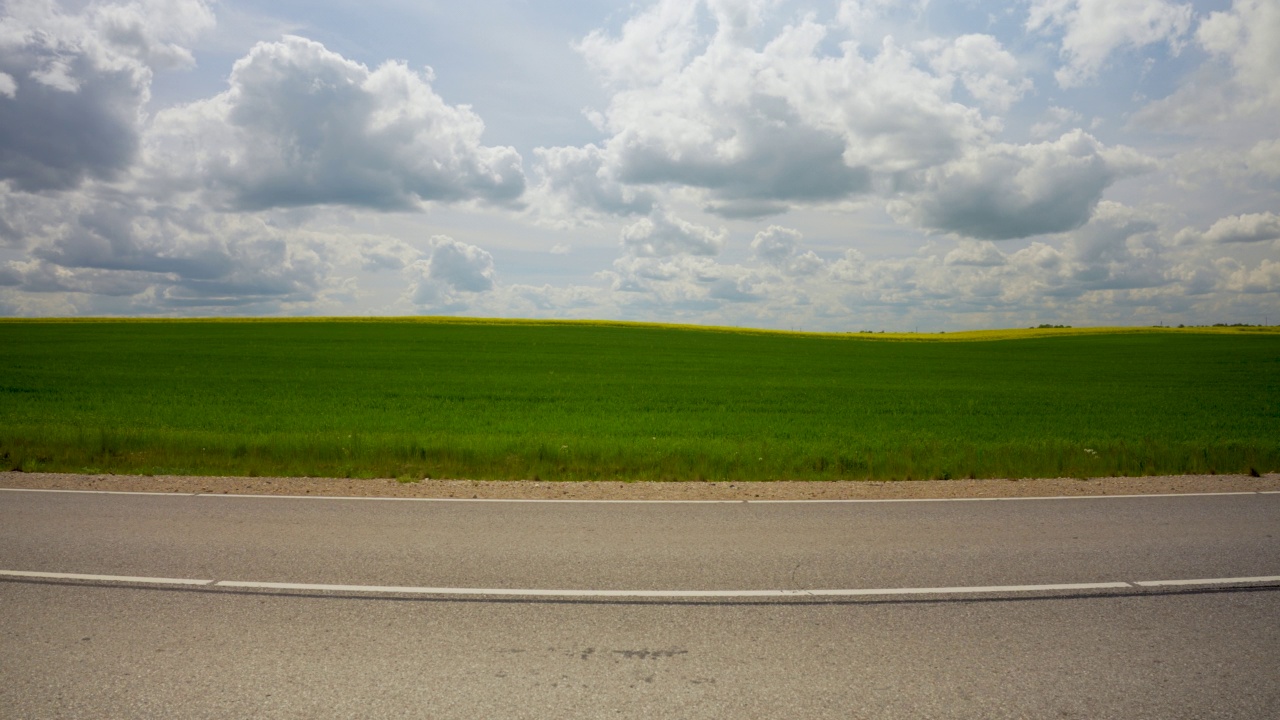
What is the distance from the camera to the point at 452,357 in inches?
1647

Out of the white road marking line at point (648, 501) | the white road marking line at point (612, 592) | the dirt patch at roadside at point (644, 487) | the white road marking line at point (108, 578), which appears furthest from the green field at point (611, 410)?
the white road marking line at point (612, 592)

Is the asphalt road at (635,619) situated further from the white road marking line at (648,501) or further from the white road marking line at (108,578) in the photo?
the white road marking line at (648,501)

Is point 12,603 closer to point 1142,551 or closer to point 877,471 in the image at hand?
point 1142,551

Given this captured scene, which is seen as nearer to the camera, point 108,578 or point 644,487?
point 108,578

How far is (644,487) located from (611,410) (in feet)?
37.2

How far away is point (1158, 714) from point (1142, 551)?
13.1 ft

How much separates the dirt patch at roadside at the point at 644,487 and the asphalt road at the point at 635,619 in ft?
5.06

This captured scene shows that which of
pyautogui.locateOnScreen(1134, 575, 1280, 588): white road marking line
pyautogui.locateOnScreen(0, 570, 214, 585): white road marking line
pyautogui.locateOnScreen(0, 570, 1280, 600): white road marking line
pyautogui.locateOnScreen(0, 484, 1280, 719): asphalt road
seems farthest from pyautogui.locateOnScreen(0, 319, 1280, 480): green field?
pyautogui.locateOnScreen(1134, 575, 1280, 588): white road marking line

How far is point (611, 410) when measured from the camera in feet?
74.9

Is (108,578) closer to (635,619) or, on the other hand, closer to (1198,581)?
(635,619)

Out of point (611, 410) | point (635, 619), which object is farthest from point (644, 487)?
point (611, 410)

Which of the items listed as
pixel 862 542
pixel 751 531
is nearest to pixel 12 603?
pixel 751 531

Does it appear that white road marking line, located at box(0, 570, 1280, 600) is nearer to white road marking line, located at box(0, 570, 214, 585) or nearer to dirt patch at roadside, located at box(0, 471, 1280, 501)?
→ white road marking line, located at box(0, 570, 214, 585)

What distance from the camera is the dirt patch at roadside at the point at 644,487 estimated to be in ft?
35.4
